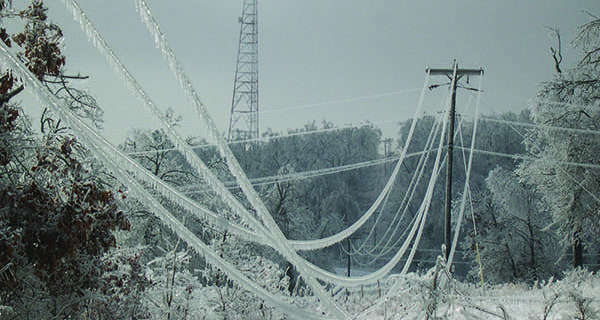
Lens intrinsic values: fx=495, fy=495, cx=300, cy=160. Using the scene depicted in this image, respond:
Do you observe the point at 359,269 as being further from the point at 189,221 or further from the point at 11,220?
the point at 11,220

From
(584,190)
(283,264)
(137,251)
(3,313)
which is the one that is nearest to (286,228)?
(283,264)

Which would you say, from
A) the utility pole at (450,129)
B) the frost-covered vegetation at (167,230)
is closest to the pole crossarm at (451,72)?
the utility pole at (450,129)

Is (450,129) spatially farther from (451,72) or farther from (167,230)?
(167,230)

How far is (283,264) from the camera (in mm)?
27844

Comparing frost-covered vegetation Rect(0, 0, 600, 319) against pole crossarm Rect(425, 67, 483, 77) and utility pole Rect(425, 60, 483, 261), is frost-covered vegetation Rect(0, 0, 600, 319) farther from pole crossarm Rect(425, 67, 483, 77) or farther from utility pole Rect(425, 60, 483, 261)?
pole crossarm Rect(425, 67, 483, 77)

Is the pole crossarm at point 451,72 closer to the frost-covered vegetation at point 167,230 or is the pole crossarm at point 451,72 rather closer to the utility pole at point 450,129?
the utility pole at point 450,129

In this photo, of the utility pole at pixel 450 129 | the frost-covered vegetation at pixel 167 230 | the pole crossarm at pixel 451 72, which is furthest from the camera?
the pole crossarm at pixel 451 72

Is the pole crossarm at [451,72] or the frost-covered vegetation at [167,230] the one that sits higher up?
the pole crossarm at [451,72]

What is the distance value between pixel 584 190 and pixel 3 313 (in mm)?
14451

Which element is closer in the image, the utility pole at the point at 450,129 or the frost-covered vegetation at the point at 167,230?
the frost-covered vegetation at the point at 167,230

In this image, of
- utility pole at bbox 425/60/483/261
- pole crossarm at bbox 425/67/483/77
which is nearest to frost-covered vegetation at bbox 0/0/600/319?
utility pole at bbox 425/60/483/261

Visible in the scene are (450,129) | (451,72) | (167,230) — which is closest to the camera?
(450,129)

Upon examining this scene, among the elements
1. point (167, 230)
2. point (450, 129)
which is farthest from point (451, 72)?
point (167, 230)

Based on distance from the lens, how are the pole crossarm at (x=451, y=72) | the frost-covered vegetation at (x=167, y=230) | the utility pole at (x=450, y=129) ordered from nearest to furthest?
the frost-covered vegetation at (x=167, y=230), the utility pole at (x=450, y=129), the pole crossarm at (x=451, y=72)
